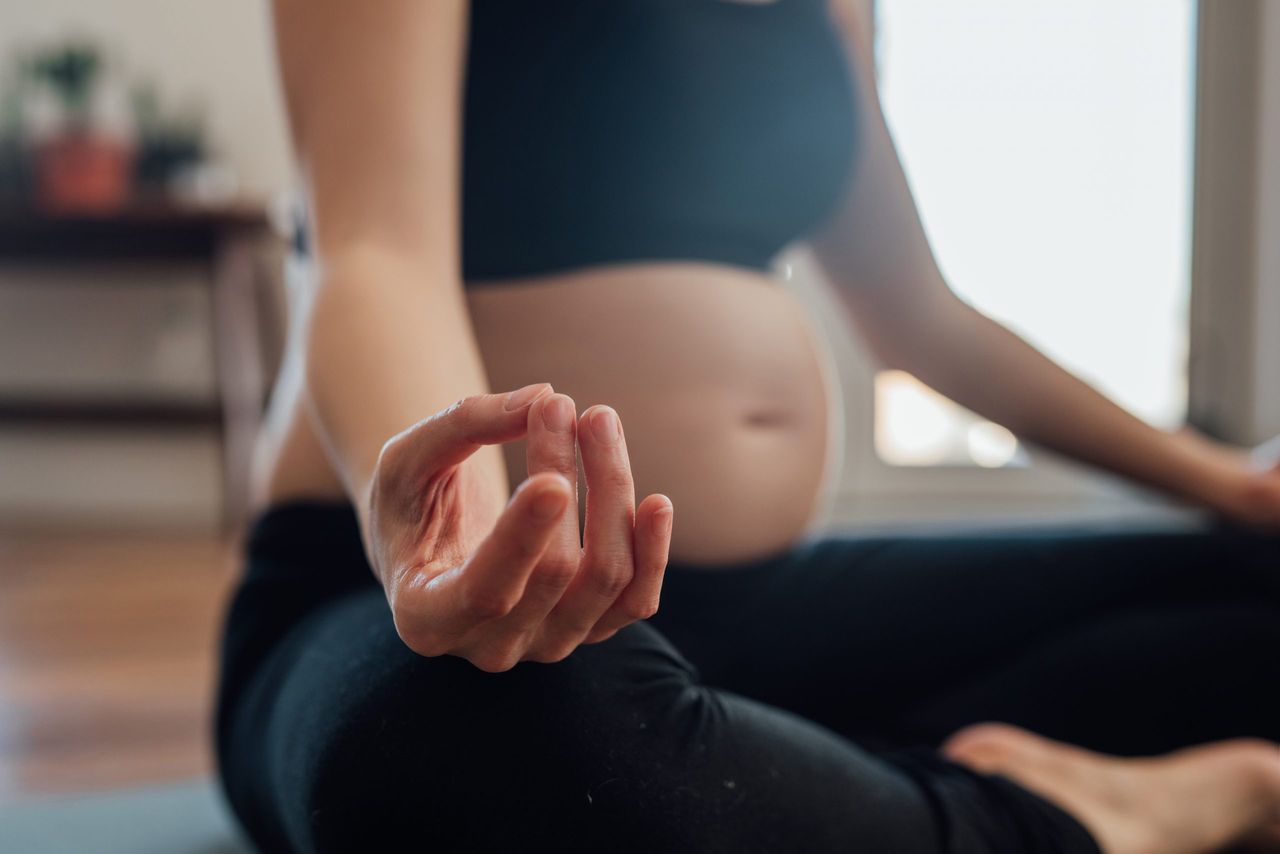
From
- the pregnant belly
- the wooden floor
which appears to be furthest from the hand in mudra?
the wooden floor

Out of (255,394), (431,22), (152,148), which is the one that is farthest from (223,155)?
(431,22)

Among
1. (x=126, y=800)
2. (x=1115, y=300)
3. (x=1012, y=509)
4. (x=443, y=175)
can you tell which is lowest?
(x=1012, y=509)

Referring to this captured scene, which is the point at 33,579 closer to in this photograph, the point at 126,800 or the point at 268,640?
the point at 126,800

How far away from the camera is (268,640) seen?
1.60 feet

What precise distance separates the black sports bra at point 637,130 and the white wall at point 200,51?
1.96 meters

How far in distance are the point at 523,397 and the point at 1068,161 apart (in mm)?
1257

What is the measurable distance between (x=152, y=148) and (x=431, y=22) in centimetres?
209

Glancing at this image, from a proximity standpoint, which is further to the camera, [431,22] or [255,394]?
[255,394]

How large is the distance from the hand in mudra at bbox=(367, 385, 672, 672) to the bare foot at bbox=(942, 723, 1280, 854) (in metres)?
0.32

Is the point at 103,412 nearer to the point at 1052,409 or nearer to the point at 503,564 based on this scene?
the point at 1052,409

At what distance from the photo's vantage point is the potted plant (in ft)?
6.90

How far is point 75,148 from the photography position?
211 centimetres

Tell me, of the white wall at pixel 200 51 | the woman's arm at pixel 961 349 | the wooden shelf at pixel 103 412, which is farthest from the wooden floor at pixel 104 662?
the white wall at pixel 200 51

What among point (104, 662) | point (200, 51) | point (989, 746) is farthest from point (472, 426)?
point (200, 51)
